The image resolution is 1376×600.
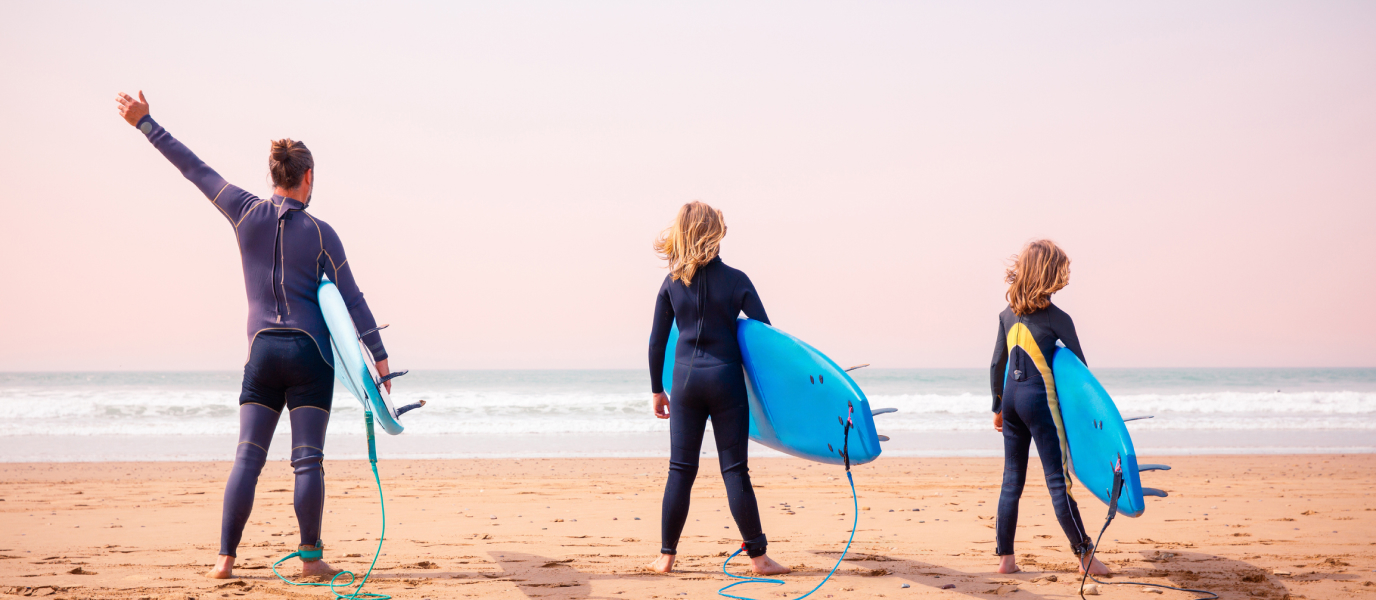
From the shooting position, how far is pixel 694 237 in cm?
314

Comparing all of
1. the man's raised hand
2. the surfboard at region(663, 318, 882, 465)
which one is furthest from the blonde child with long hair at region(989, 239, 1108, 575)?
the man's raised hand

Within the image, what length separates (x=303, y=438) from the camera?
9.64 ft

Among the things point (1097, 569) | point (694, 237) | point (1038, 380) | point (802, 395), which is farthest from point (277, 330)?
point (1097, 569)

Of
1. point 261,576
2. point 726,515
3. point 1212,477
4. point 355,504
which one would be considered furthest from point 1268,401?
point 261,576

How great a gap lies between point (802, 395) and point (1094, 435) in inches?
44.2

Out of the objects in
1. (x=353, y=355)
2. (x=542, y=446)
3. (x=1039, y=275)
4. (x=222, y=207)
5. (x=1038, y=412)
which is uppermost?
(x=222, y=207)

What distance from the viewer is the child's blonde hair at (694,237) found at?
3117 mm

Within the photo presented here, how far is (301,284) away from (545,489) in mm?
3610

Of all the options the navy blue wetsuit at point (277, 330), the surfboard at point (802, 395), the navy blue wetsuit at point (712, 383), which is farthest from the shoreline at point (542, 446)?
the navy blue wetsuit at point (277, 330)

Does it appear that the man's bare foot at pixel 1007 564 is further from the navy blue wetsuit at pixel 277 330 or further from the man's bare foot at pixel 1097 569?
the navy blue wetsuit at pixel 277 330

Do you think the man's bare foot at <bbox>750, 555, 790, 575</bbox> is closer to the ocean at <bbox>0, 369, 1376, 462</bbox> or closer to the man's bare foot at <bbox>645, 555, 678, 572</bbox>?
the man's bare foot at <bbox>645, 555, 678, 572</bbox>

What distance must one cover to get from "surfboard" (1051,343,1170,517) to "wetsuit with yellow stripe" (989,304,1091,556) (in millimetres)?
32

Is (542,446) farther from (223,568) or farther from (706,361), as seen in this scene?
(706,361)

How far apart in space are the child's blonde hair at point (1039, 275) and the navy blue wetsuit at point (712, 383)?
42.4 inches
